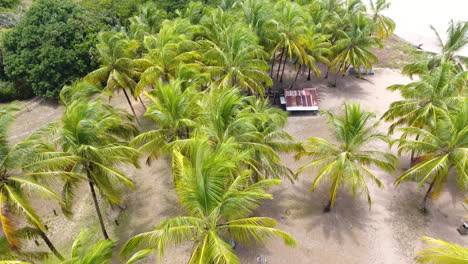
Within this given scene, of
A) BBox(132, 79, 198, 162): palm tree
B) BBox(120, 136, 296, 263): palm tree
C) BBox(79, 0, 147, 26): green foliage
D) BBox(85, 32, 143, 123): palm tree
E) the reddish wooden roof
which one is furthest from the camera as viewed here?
BBox(79, 0, 147, 26): green foliage

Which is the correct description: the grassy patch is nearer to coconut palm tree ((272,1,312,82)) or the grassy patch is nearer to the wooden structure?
the wooden structure

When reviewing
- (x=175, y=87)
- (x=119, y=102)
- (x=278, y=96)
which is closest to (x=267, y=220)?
(x=175, y=87)

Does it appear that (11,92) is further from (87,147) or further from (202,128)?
(202,128)

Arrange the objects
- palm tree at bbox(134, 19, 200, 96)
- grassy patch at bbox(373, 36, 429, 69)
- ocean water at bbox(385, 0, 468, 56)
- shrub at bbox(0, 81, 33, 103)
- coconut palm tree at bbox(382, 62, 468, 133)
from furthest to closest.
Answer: ocean water at bbox(385, 0, 468, 56)
grassy patch at bbox(373, 36, 429, 69)
shrub at bbox(0, 81, 33, 103)
palm tree at bbox(134, 19, 200, 96)
coconut palm tree at bbox(382, 62, 468, 133)

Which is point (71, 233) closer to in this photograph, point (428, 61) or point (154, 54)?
point (154, 54)

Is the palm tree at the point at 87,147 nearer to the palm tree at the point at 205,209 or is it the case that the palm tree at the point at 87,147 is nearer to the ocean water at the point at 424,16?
the palm tree at the point at 205,209

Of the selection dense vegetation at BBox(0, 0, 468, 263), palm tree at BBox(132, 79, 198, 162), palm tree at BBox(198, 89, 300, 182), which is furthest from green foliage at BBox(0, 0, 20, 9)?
palm tree at BBox(198, 89, 300, 182)
